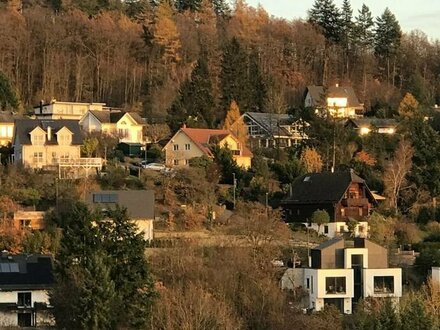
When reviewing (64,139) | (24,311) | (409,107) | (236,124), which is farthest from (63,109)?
(24,311)

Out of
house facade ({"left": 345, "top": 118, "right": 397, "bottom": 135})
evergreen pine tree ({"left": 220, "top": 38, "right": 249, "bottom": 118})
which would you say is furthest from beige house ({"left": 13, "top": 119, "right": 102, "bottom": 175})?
house facade ({"left": 345, "top": 118, "right": 397, "bottom": 135})

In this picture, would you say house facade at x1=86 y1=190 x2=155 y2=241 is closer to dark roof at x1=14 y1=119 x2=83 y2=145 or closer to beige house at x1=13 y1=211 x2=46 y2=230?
beige house at x1=13 y1=211 x2=46 y2=230

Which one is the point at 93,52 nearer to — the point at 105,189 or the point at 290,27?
the point at 290,27

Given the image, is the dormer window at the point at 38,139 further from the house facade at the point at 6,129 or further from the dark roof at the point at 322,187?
the dark roof at the point at 322,187

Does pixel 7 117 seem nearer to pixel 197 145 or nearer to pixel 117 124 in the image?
pixel 117 124

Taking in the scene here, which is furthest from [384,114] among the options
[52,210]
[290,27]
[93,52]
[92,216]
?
[92,216]

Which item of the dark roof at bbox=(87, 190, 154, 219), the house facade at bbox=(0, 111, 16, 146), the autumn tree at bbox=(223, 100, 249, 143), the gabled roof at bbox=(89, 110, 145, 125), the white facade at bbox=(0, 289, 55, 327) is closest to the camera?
the white facade at bbox=(0, 289, 55, 327)
